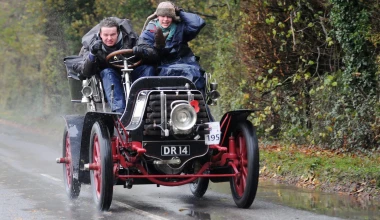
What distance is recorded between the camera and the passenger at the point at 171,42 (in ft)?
35.6

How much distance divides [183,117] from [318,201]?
2.53 m

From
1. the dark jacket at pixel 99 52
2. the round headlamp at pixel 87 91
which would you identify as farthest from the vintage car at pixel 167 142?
the round headlamp at pixel 87 91

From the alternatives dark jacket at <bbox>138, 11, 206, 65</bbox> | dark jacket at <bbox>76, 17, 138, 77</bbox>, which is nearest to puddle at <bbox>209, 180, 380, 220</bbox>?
dark jacket at <bbox>138, 11, 206, 65</bbox>

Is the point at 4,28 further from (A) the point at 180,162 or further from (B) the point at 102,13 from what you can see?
(A) the point at 180,162

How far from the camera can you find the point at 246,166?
1021cm

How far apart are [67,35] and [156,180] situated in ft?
64.5

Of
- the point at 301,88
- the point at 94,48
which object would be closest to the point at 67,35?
the point at 301,88

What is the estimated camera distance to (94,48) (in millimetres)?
10875

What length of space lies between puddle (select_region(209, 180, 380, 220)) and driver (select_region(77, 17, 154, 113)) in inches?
94.3

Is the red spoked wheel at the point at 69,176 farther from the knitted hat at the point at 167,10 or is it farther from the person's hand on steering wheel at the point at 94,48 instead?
the knitted hat at the point at 167,10

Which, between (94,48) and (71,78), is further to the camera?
(71,78)

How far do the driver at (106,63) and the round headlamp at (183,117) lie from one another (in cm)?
115

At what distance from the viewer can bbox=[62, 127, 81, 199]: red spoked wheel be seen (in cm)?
1126

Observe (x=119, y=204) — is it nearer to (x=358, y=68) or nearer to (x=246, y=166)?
(x=246, y=166)
